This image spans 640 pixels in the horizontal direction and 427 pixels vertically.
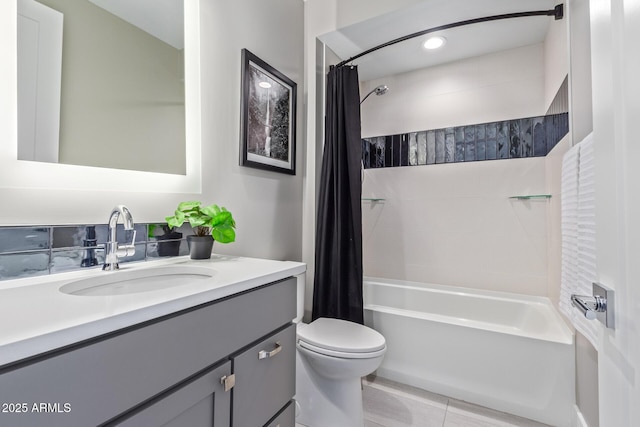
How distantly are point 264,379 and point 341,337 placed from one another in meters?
0.72

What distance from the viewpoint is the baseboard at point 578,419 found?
1.31m

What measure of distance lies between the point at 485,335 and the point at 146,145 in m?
1.97

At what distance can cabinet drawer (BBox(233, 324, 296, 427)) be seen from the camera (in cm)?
79

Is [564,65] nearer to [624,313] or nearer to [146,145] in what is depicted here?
[624,313]

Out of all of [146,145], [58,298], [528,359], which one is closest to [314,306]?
[528,359]

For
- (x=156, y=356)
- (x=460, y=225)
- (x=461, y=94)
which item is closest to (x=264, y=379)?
(x=156, y=356)

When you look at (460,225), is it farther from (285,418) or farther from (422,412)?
(285,418)

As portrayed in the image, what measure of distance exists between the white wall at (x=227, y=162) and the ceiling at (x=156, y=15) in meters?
0.11

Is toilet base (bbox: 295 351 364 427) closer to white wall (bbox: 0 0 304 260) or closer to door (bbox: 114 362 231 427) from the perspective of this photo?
white wall (bbox: 0 0 304 260)

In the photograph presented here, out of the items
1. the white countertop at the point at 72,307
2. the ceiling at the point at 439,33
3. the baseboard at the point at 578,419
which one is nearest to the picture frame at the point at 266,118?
the ceiling at the point at 439,33

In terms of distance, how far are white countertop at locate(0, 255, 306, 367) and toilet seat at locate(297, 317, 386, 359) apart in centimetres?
71

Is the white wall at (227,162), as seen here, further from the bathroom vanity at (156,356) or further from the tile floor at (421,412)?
the tile floor at (421,412)

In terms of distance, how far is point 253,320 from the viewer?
2.73 feet

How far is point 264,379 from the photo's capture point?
87cm
